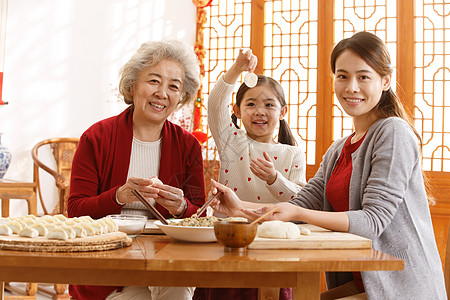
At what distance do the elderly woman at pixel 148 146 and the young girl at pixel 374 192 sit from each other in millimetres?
382

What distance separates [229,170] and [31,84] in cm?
276

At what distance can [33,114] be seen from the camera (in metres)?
4.38

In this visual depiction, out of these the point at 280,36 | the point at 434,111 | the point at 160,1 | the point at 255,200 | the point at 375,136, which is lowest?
the point at 255,200

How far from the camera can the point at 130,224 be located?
1417 millimetres

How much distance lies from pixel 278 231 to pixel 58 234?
543 mm

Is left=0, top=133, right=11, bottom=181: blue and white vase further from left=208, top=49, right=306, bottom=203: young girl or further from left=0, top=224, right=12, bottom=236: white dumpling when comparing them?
left=0, top=224, right=12, bottom=236: white dumpling

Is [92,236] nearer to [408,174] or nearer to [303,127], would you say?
[408,174]

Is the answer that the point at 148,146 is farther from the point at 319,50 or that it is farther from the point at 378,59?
the point at 319,50

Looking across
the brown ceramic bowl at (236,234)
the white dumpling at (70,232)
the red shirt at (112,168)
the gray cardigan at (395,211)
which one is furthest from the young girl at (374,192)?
the white dumpling at (70,232)

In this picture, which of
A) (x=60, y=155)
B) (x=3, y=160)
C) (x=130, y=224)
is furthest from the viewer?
(x=60, y=155)

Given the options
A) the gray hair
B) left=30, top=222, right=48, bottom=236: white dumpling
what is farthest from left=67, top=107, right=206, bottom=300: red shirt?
left=30, top=222, right=48, bottom=236: white dumpling

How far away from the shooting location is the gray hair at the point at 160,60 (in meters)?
2.04

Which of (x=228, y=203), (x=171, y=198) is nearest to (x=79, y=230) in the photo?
(x=171, y=198)

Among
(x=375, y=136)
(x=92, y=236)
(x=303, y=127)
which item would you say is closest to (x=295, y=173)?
(x=375, y=136)
